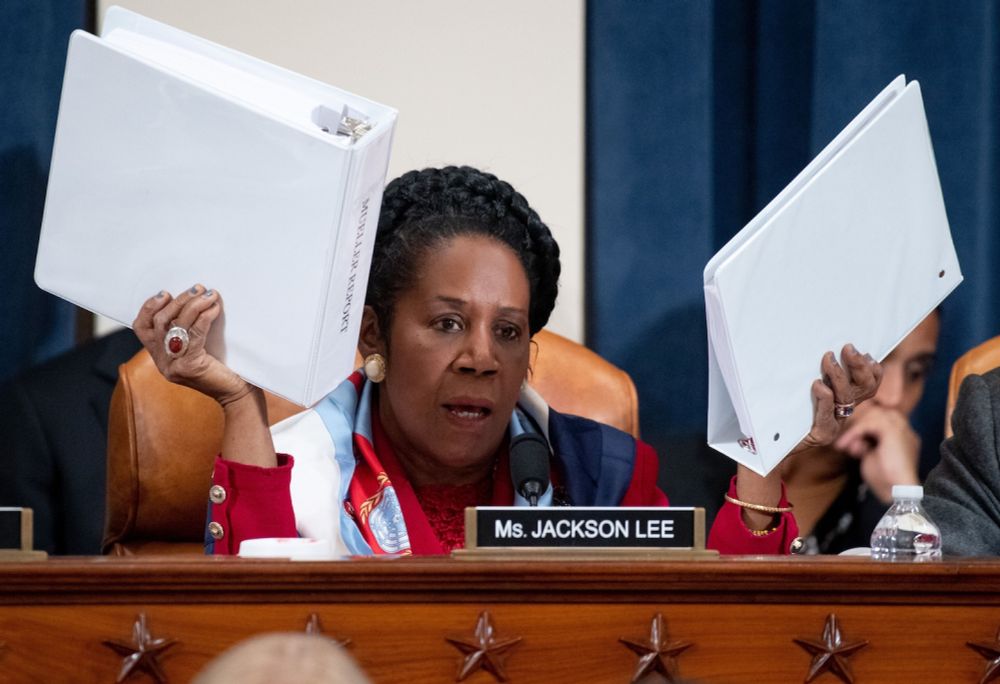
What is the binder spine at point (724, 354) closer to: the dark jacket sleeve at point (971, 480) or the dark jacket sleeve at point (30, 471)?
the dark jacket sleeve at point (971, 480)

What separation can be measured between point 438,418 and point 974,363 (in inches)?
34.5

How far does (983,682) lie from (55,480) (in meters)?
1.49

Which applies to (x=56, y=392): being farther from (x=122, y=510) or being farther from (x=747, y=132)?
(x=747, y=132)

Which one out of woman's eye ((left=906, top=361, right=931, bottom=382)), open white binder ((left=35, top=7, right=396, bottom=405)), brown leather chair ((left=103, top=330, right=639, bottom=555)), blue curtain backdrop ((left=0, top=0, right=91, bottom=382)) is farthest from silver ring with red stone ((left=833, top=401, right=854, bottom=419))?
blue curtain backdrop ((left=0, top=0, right=91, bottom=382))

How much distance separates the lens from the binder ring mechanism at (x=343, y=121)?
5.07 feet

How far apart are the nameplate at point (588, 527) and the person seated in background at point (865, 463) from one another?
3.42ft

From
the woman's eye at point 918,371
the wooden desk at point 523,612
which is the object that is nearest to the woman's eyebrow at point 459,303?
the wooden desk at point 523,612

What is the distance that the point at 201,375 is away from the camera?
168 cm

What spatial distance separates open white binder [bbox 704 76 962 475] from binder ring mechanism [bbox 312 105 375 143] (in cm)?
40

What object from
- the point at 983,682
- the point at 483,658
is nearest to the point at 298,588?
the point at 483,658

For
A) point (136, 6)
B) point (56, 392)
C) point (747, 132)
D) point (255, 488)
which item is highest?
point (136, 6)

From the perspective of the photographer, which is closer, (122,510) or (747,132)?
(122,510)

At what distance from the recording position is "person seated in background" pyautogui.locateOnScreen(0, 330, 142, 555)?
225 centimetres

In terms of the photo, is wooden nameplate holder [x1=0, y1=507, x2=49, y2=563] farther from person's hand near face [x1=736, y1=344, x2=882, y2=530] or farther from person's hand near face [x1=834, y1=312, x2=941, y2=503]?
person's hand near face [x1=834, y1=312, x2=941, y2=503]
